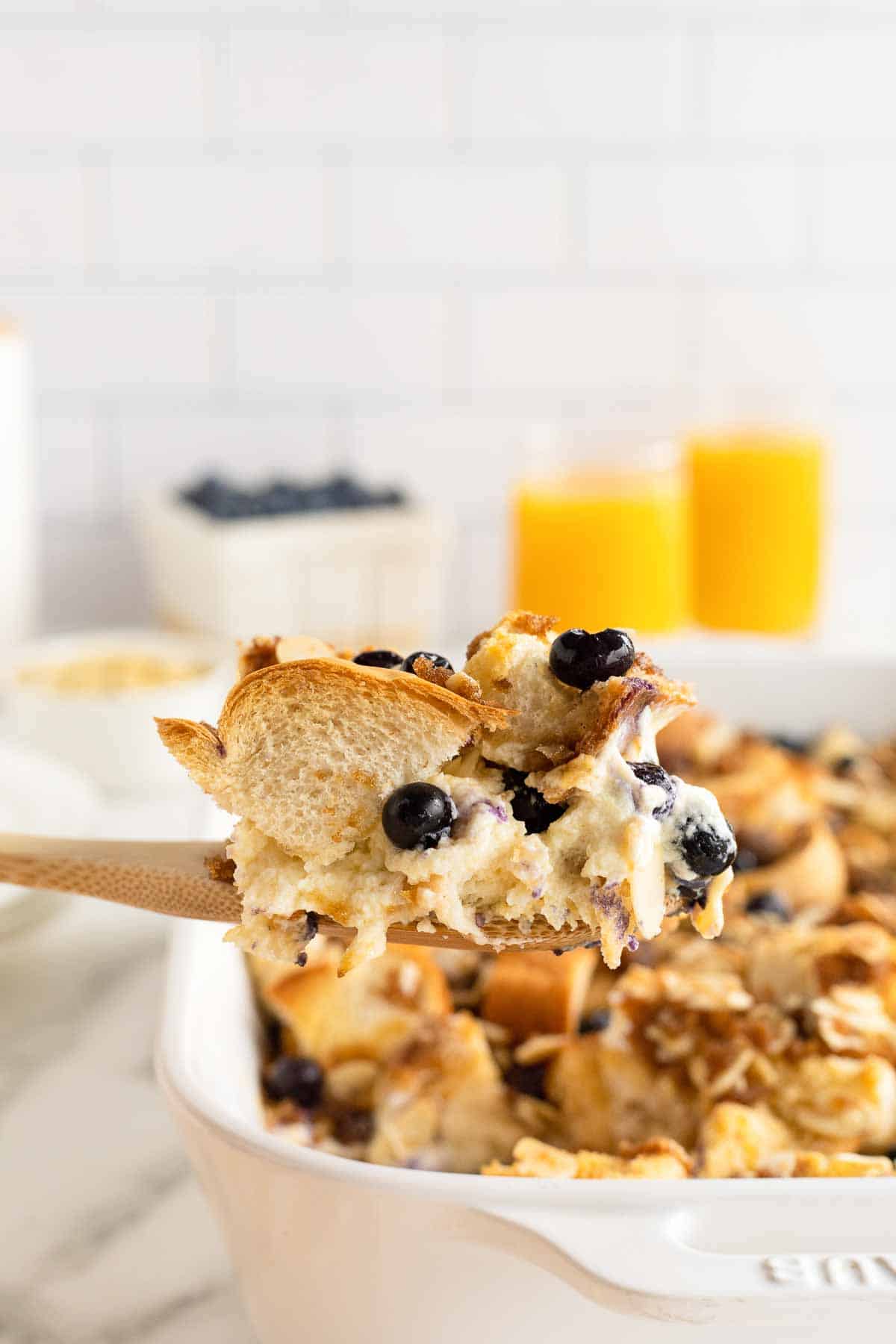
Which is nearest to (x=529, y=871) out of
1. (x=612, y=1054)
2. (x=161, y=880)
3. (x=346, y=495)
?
(x=161, y=880)

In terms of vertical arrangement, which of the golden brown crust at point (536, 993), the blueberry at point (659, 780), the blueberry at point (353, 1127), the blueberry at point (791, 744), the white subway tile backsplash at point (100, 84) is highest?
the white subway tile backsplash at point (100, 84)

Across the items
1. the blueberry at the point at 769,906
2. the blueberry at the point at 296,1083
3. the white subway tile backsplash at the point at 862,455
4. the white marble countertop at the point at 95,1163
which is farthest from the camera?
the white subway tile backsplash at the point at 862,455

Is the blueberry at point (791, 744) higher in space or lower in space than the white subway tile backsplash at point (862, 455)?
lower

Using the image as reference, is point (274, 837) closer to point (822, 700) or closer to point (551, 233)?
point (822, 700)

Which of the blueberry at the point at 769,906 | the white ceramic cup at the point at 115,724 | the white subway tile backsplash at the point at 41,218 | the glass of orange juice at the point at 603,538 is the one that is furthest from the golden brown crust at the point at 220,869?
the white subway tile backsplash at the point at 41,218

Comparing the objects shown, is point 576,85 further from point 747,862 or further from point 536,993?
point 536,993

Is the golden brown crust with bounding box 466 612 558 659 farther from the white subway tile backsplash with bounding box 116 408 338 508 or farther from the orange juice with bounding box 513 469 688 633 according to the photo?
the white subway tile backsplash with bounding box 116 408 338 508

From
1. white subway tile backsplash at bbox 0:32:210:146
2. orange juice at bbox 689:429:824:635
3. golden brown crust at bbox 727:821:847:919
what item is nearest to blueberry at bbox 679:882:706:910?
golden brown crust at bbox 727:821:847:919

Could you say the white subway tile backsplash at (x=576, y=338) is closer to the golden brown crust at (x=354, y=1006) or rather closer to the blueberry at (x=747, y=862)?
the blueberry at (x=747, y=862)
